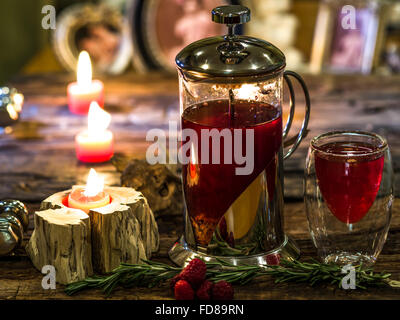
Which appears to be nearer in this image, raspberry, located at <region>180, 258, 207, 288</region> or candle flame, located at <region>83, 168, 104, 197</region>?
raspberry, located at <region>180, 258, 207, 288</region>

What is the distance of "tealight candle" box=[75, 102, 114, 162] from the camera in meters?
1.56

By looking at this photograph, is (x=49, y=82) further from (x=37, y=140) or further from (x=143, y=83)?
(x=37, y=140)

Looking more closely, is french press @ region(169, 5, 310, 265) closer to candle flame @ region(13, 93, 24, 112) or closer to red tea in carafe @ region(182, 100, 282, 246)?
red tea in carafe @ region(182, 100, 282, 246)

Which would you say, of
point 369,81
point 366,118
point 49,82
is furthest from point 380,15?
point 49,82

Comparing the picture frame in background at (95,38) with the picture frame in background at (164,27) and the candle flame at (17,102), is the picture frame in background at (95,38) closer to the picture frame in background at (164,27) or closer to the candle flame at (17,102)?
the picture frame in background at (164,27)

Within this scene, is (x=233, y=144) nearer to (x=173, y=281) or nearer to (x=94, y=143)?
(x=173, y=281)

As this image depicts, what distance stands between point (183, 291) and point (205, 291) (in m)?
0.03

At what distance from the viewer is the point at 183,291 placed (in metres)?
1.00

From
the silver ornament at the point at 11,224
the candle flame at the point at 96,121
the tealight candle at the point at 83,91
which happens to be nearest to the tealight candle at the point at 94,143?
the candle flame at the point at 96,121

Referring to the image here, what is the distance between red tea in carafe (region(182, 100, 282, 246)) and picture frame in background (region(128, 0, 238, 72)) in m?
1.41

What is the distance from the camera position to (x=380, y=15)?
267 cm

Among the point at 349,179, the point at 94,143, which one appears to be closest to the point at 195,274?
the point at 349,179

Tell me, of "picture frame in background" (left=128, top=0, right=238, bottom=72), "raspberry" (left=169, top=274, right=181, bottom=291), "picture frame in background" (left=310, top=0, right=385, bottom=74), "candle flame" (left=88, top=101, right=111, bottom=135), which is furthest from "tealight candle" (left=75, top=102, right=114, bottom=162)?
"picture frame in background" (left=310, top=0, right=385, bottom=74)

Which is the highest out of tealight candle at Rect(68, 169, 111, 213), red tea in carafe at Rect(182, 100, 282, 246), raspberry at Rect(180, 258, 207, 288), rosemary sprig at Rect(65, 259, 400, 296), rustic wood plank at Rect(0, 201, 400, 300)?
red tea in carafe at Rect(182, 100, 282, 246)
